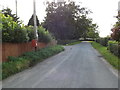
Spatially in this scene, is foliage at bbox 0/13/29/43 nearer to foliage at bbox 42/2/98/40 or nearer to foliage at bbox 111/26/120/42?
foliage at bbox 111/26/120/42

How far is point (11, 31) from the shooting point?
11773 mm

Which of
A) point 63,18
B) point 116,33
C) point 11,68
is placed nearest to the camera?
point 11,68

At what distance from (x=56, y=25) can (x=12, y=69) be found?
141 feet

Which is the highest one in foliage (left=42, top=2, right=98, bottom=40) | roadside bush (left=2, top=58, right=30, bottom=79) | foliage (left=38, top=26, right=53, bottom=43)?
foliage (left=42, top=2, right=98, bottom=40)

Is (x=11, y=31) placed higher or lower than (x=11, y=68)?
higher

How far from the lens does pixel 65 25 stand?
51.0m

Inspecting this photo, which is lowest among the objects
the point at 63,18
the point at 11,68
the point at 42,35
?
the point at 11,68

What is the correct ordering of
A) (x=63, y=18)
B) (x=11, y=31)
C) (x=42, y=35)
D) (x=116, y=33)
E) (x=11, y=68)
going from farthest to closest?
(x=63, y=18) < (x=42, y=35) < (x=116, y=33) < (x=11, y=31) < (x=11, y=68)

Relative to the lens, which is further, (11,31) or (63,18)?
(63,18)

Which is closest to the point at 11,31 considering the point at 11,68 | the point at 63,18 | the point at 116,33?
the point at 11,68

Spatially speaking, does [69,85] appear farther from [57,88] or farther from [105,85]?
[105,85]

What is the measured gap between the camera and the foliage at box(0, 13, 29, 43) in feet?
36.3

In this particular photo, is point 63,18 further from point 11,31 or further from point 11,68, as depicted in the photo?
point 11,68

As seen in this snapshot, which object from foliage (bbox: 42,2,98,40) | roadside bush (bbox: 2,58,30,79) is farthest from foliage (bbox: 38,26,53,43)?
foliage (bbox: 42,2,98,40)
